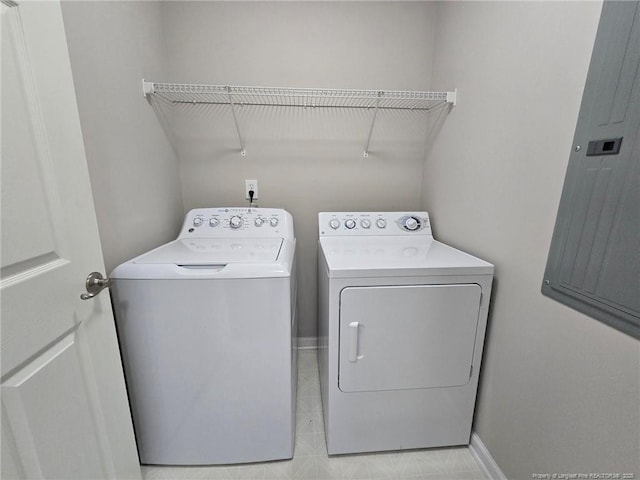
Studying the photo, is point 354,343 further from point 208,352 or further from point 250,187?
point 250,187

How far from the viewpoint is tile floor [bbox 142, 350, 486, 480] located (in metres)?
1.26

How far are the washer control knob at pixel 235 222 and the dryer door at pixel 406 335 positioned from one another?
881 millimetres

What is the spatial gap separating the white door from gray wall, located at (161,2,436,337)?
1.08 m

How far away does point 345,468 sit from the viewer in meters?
1.30

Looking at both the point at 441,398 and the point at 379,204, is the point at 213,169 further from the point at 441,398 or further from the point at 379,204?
the point at 441,398

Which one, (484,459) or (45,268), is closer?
(45,268)

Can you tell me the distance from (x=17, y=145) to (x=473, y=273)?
152 centimetres

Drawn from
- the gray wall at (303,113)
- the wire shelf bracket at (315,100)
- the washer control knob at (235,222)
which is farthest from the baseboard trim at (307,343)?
the wire shelf bracket at (315,100)

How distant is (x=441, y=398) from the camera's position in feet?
4.20

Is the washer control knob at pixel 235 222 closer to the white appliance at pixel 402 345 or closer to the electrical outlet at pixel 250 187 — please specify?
the electrical outlet at pixel 250 187

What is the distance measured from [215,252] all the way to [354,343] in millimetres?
804

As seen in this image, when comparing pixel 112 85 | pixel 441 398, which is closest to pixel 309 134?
pixel 112 85

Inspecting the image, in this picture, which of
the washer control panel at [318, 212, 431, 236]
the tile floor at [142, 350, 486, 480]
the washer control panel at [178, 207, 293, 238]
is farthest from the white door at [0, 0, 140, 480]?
the washer control panel at [318, 212, 431, 236]

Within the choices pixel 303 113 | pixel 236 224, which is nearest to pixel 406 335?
pixel 236 224
